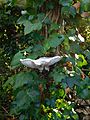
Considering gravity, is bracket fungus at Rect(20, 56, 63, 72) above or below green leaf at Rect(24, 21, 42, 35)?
below

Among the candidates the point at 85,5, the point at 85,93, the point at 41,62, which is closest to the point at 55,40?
the point at 41,62

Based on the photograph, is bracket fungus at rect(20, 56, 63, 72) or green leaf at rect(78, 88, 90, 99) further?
green leaf at rect(78, 88, 90, 99)


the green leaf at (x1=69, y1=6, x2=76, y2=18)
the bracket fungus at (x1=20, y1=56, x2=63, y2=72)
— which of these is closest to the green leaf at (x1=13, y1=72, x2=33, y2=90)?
the bracket fungus at (x1=20, y1=56, x2=63, y2=72)

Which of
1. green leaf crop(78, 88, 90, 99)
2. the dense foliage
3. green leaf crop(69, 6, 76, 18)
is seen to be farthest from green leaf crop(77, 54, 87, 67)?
green leaf crop(69, 6, 76, 18)

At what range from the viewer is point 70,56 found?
1.83 m

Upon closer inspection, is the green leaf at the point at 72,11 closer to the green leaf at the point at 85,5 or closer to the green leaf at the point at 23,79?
the green leaf at the point at 85,5

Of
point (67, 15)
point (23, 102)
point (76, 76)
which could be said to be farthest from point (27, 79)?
point (67, 15)

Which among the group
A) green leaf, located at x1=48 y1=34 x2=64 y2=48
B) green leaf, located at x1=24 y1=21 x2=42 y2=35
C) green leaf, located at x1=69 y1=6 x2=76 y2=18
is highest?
green leaf, located at x1=69 y1=6 x2=76 y2=18

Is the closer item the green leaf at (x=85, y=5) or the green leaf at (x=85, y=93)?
the green leaf at (x=85, y=5)

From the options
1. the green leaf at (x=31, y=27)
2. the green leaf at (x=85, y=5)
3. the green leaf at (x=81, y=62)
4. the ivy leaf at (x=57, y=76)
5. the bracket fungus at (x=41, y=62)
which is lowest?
the ivy leaf at (x=57, y=76)

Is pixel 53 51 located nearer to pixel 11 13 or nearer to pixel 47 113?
pixel 47 113

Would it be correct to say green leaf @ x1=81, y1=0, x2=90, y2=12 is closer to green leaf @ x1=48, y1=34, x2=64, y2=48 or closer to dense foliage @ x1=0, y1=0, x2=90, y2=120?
dense foliage @ x1=0, y1=0, x2=90, y2=120

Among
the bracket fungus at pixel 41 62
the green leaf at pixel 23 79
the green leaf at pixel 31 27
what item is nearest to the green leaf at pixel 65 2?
the green leaf at pixel 31 27

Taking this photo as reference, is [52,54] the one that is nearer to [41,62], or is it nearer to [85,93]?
[41,62]
